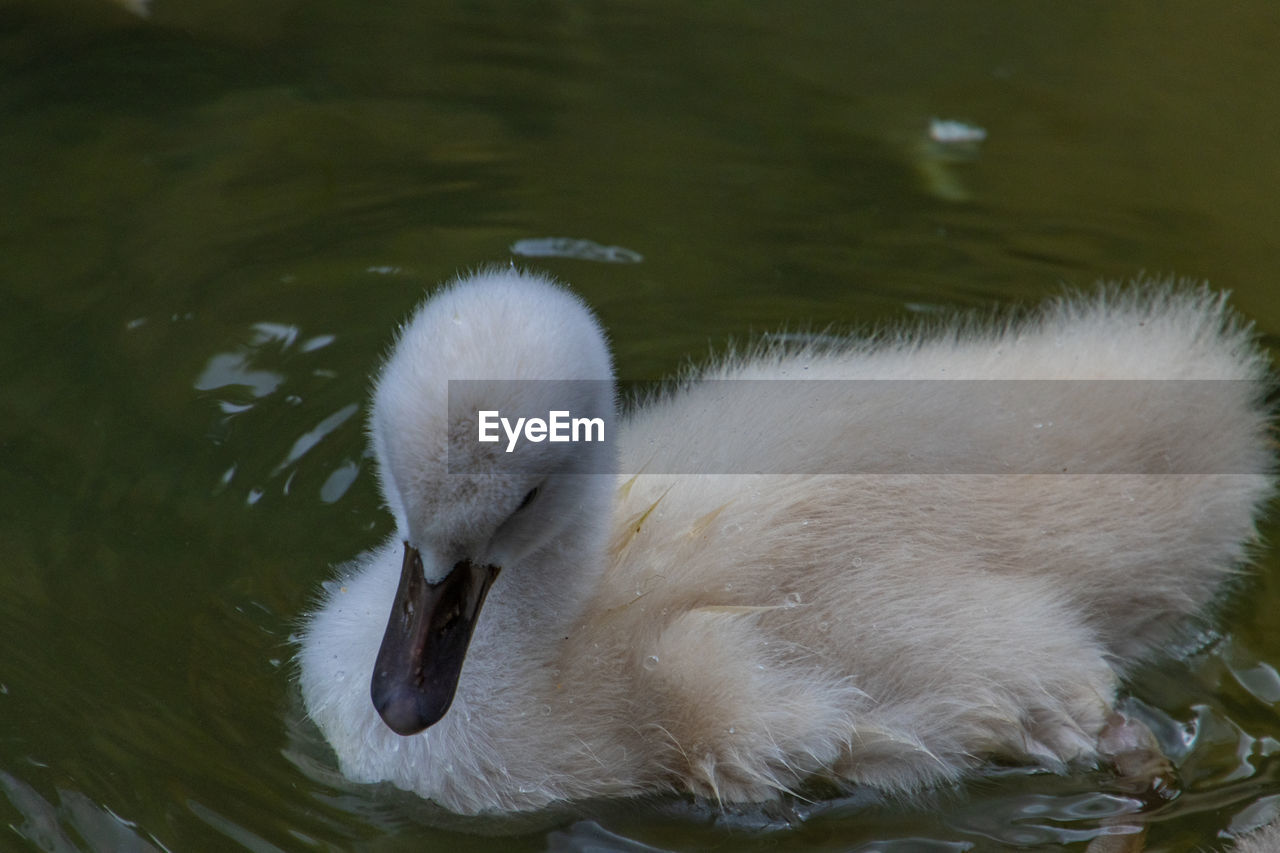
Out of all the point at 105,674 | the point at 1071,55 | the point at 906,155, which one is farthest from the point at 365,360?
the point at 1071,55

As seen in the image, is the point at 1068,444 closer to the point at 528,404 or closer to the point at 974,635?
the point at 974,635

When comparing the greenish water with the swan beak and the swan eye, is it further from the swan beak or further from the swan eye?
the swan eye

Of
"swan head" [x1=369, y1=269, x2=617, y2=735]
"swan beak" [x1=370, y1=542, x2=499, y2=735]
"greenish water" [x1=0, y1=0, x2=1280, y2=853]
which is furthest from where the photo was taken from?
"greenish water" [x1=0, y1=0, x2=1280, y2=853]

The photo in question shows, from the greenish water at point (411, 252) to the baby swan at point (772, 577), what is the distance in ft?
0.36

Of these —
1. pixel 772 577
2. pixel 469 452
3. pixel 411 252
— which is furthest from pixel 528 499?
pixel 411 252

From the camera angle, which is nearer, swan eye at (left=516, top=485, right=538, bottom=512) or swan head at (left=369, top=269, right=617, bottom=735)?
A: swan head at (left=369, top=269, right=617, bottom=735)

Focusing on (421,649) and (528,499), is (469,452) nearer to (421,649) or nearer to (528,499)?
(528,499)

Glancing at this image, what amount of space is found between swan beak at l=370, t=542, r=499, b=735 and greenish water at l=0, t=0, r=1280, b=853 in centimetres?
33

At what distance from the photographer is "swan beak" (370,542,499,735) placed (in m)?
2.26

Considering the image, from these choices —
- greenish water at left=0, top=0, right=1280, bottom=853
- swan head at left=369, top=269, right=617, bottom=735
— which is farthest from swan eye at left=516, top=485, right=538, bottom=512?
greenish water at left=0, top=0, right=1280, bottom=853

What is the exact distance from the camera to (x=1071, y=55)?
4.52 m

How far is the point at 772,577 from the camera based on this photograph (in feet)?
8.32

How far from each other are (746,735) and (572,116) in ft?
7.55

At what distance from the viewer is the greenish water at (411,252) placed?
8.37 feet
